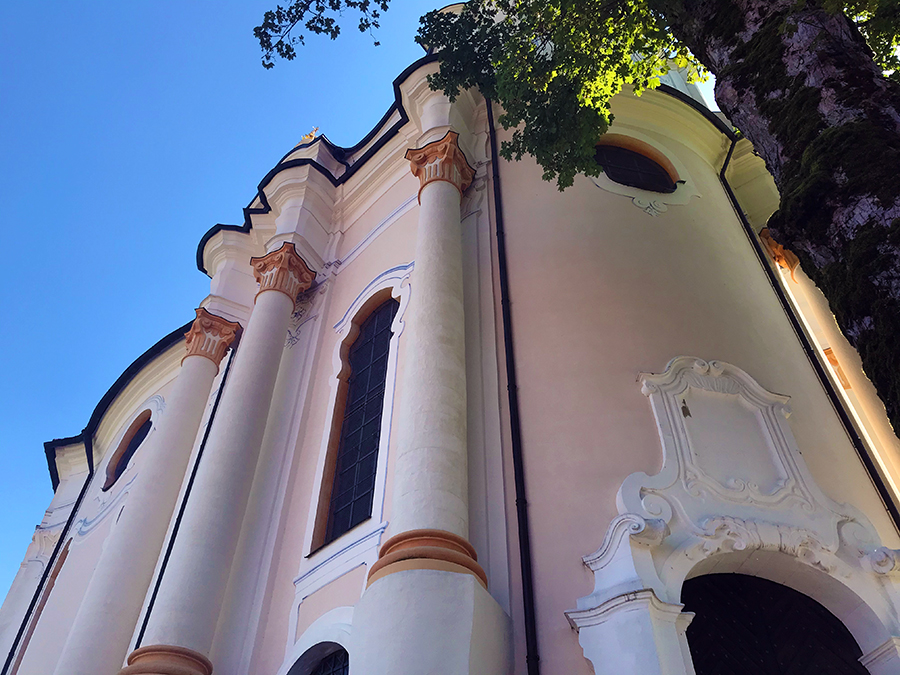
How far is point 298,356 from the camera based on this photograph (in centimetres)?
1186

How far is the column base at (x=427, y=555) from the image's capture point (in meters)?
6.09

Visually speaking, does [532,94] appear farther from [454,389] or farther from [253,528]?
[253,528]

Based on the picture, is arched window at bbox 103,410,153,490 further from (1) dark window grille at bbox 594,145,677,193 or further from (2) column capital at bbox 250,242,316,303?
(1) dark window grille at bbox 594,145,677,193

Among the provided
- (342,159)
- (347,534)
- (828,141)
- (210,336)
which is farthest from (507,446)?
(342,159)

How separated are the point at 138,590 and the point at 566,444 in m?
6.02

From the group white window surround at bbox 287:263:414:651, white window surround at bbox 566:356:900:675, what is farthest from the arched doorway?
white window surround at bbox 287:263:414:651

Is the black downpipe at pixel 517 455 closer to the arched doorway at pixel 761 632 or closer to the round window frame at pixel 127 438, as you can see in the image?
the arched doorway at pixel 761 632

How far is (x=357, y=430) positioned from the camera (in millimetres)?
9711

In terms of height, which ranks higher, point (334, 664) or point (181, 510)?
point (181, 510)

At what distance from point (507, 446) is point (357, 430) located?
2.53 meters

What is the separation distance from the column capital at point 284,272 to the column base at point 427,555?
6.54 meters

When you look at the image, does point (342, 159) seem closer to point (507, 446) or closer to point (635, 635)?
point (507, 446)

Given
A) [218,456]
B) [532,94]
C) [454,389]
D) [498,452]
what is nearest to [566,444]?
[498,452]

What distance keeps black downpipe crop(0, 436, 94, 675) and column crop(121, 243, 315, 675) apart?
836 centimetres
